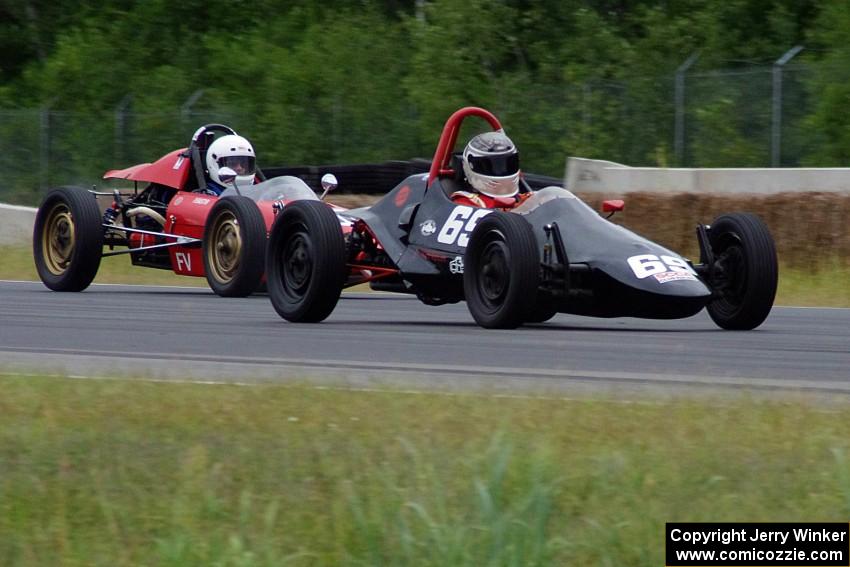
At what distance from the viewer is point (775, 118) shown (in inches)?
754

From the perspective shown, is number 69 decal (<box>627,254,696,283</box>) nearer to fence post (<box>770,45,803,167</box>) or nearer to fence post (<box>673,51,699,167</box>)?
fence post (<box>770,45,803,167</box>)

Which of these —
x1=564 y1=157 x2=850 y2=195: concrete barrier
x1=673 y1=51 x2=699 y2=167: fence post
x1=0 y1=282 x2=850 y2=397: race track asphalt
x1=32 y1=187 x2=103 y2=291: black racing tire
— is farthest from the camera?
x1=673 y1=51 x2=699 y2=167: fence post

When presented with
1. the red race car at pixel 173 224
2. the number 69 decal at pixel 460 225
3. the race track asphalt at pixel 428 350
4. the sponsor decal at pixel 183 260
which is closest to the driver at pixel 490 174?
the number 69 decal at pixel 460 225

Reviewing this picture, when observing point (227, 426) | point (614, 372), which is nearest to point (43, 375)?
point (227, 426)

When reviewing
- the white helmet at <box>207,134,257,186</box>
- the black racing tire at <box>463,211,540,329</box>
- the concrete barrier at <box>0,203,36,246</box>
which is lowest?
the concrete barrier at <box>0,203,36,246</box>

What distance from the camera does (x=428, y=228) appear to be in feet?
34.6

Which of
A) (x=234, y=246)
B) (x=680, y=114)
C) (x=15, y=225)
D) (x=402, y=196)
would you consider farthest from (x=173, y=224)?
(x=680, y=114)

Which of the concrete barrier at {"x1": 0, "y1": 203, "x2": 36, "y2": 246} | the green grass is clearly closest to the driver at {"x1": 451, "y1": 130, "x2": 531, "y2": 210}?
the green grass

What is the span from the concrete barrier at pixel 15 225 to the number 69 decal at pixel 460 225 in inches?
487

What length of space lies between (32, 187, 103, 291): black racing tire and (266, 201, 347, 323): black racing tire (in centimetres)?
366

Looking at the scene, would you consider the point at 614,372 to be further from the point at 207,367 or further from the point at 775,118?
the point at 775,118

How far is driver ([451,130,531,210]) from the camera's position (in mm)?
10586

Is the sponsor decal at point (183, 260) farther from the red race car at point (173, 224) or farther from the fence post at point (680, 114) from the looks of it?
the fence post at point (680, 114)

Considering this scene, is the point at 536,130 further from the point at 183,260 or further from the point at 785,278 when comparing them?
the point at 183,260
